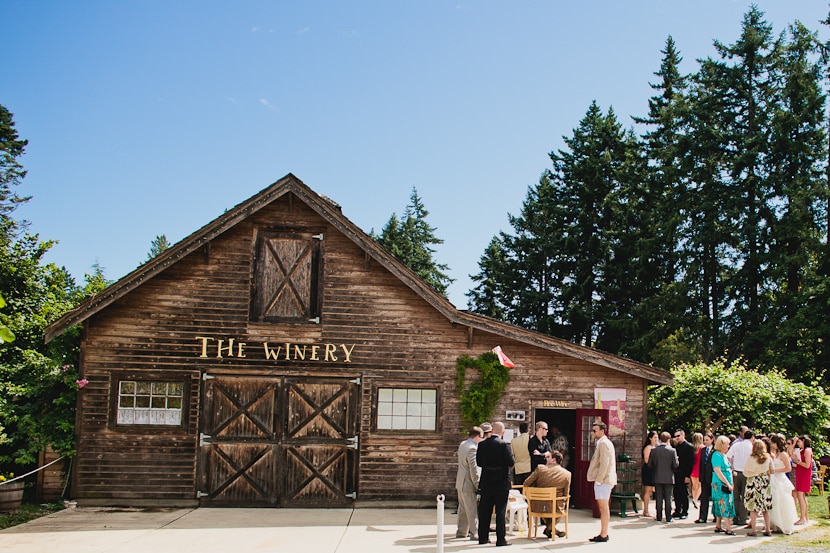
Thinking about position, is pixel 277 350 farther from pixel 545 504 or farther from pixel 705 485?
pixel 705 485

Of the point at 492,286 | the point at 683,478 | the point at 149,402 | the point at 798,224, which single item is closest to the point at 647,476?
the point at 683,478

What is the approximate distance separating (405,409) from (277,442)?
268 centimetres

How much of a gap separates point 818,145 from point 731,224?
4.81 meters

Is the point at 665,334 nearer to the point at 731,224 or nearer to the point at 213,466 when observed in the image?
the point at 731,224

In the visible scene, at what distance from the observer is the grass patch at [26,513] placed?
43.3ft

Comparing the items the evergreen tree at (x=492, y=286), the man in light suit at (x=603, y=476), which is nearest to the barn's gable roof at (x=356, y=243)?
the man in light suit at (x=603, y=476)

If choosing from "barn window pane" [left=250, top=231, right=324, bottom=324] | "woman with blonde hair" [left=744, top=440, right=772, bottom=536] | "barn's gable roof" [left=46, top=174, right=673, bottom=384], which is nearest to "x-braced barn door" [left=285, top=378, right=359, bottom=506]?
"barn window pane" [left=250, top=231, right=324, bottom=324]

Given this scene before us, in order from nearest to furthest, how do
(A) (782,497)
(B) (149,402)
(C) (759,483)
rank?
(A) (782,497) < (C) (759,483) < (B) (149,402)

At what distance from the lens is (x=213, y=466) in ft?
49.6

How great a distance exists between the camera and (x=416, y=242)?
Result: 206 ft

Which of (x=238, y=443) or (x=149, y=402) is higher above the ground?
(x=149, y=402)

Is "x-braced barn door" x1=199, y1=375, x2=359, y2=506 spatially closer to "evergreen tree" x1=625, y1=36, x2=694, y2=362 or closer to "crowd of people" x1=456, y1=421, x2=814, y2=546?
"crowd of people" x1=456, y1=421, x2=814, y2=546

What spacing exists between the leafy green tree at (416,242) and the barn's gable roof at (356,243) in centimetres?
4225

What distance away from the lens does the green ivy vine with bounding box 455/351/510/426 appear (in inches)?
615
